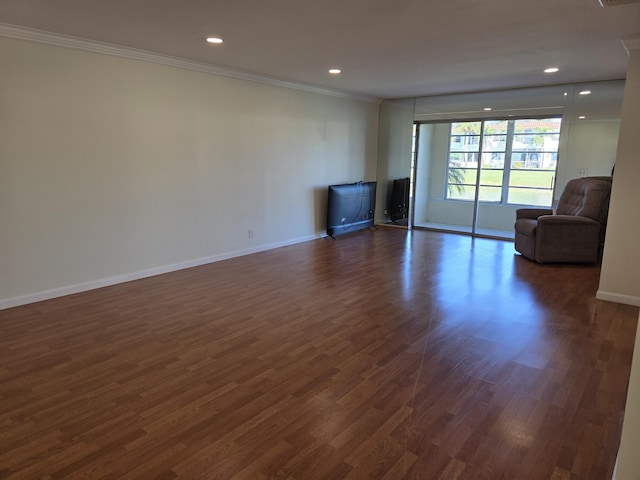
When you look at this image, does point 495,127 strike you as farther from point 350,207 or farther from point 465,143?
point 350,207

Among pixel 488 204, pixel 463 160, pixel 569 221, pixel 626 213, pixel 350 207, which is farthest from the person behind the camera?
pixel 463 160

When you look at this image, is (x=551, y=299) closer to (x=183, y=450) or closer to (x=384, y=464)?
(x=384, y=464)

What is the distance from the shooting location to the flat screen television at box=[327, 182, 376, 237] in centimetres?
695

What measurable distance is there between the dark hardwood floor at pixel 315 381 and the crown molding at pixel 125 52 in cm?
231

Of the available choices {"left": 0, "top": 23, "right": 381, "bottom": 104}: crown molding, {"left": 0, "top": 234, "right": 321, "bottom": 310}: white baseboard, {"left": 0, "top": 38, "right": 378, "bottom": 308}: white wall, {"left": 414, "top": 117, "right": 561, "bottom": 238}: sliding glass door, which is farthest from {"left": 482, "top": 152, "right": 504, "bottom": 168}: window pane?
{"left": 0, "top": 234, "right": 321, "bottom": 310}: white baseboard

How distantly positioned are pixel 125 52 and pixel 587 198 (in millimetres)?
5784

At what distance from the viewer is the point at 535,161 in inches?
296

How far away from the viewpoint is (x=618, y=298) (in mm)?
4246

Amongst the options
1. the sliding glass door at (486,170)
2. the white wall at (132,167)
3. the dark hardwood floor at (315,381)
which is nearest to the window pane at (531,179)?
the sliding glass door at (486,170)

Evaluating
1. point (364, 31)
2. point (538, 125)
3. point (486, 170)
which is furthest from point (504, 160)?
point (364, 31)

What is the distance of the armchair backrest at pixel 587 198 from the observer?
5555 mm

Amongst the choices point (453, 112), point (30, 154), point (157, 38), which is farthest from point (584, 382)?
point (453, 112)

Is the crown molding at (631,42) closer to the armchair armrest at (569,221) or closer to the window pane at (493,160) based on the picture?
the armchair armrest at (569,221)

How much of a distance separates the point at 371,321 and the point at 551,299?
1.97 meters
